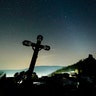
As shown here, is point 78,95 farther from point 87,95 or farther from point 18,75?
point 18,75

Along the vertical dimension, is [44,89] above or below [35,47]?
below

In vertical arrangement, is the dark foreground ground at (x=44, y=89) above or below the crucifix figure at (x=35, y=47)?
below

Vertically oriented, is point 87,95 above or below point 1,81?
below

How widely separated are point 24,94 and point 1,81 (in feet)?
6.02

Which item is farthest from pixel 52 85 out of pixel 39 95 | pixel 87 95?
pixel 87 95

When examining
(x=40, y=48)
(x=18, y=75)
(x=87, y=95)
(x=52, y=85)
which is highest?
(x=40, y=48)

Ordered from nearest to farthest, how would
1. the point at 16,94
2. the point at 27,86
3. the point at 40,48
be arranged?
the point at 16,94 → the point at 27,86 → the point at 40,48

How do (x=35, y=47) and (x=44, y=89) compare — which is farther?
(x=35, y=47)

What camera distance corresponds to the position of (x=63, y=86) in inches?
386

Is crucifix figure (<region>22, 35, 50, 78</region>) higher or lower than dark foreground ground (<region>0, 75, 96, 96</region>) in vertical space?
higher

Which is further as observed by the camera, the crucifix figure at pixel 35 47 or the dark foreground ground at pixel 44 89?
the crucifix figure at pixel 35 47

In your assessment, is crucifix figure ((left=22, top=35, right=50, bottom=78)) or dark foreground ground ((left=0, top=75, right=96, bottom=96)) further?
crucifix figure ((left=22, top=35, right=50, bottom=78))

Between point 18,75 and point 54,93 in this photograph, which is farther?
point 18,75

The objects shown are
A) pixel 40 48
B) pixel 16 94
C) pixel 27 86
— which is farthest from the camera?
pixel 40 48
